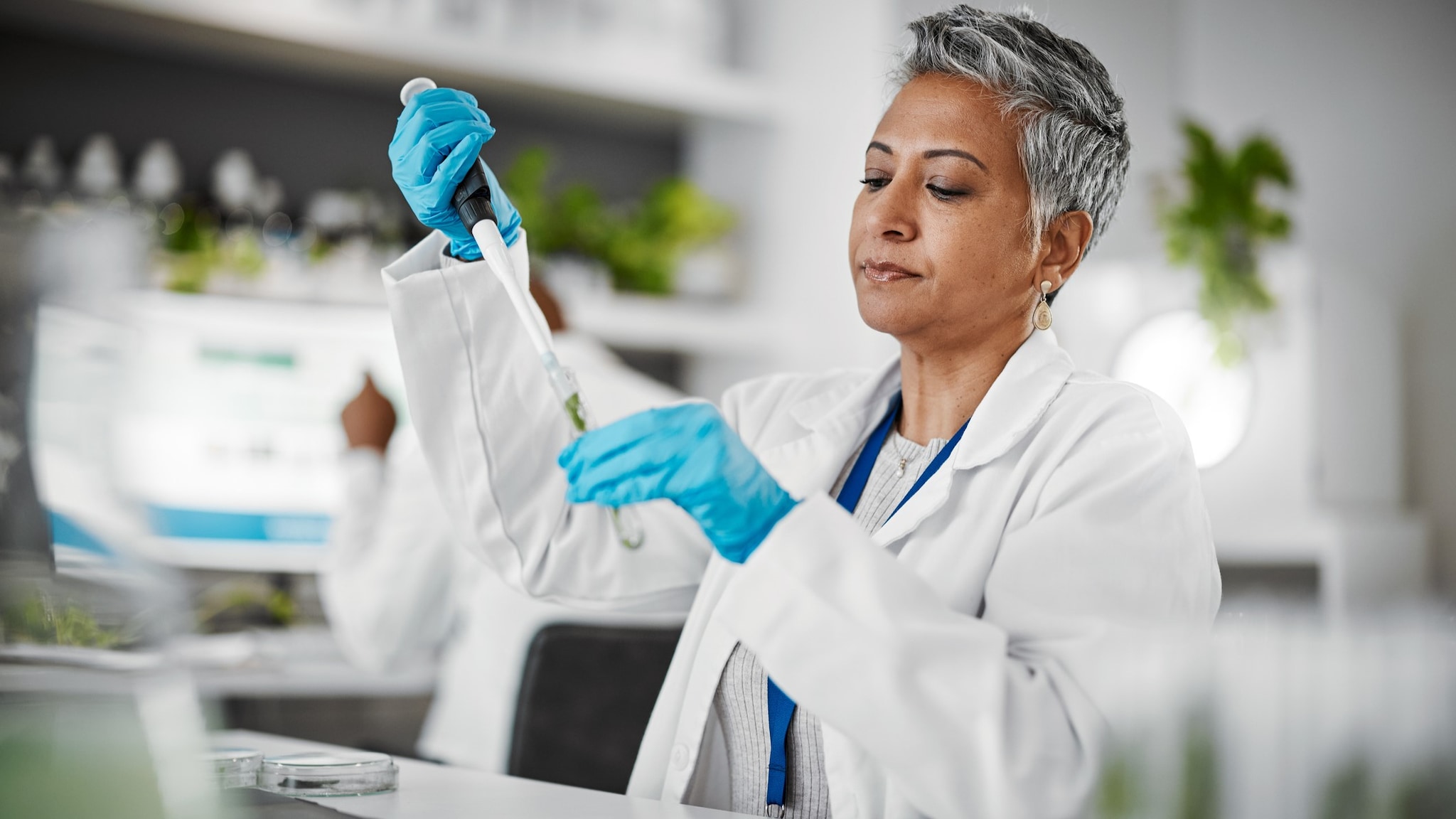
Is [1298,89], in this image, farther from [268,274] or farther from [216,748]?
[216,748]

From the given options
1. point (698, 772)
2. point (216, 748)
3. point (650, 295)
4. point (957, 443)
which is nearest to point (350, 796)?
point (216, 748)

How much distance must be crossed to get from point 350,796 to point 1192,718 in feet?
1.82

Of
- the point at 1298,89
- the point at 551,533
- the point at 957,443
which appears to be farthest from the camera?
the point at 1298,89

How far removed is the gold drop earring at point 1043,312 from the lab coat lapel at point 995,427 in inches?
2.5

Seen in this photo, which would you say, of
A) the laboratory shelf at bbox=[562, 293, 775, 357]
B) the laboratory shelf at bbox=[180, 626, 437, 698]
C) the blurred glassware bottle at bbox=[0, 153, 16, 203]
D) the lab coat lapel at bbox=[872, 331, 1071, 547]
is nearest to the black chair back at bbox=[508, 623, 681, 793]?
the lab coat lapel at bbox=[872, 331, 1071, 547]

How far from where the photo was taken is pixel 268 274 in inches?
97.3

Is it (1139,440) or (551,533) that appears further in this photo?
(551,533)

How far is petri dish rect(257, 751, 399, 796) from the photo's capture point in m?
0.84

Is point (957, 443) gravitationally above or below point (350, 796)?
above

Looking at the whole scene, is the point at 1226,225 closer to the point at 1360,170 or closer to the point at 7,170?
the point at 1360,170

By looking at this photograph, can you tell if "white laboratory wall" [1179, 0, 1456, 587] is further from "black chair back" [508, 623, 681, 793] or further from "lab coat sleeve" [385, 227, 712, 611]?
"lab coat sleeve" [385, 227, 712, 611]

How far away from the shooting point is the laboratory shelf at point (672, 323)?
2.68 metres

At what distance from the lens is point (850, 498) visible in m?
1.11

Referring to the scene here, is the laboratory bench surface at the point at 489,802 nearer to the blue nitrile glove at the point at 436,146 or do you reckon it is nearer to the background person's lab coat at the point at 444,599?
the blue nitrile glove at the point at 436,146
